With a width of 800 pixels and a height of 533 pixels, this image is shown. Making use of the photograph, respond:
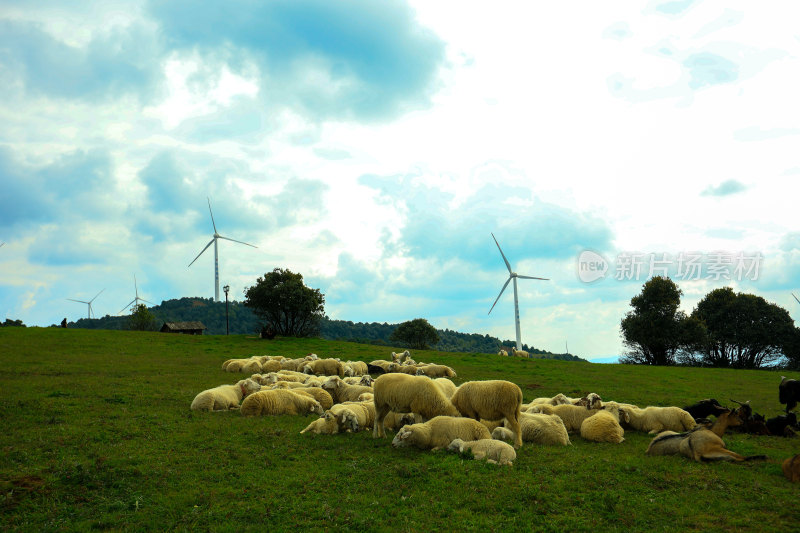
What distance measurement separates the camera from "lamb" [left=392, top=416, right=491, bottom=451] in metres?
10.8

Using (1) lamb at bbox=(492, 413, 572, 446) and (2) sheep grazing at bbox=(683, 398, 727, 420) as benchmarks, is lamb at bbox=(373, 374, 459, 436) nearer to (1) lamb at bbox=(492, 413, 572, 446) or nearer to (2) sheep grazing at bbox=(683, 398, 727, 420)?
(1) lamb at bbox=(492, 413, 572, 446)

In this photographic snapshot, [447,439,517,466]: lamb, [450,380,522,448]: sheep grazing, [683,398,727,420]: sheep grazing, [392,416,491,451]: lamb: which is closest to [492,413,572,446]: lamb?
[450,380,522,448]: sheep grazing

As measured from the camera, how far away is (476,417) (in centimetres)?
1226

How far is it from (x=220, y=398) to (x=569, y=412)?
10766 millimetres

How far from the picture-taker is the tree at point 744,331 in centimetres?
5794

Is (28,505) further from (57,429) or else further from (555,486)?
(555,486)

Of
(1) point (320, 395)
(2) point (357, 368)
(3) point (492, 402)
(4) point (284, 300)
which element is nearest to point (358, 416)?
(1) point (320, 395)

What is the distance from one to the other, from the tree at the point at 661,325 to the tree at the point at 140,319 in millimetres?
74467

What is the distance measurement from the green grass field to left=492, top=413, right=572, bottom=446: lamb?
418 mm

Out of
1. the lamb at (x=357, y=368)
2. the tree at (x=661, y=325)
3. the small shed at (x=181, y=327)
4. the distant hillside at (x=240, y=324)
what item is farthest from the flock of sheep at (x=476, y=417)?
the distant hillside at (x=240, y=324)

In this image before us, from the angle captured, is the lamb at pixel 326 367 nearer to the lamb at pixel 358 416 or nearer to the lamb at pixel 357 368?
the lamb at pixel 357 368

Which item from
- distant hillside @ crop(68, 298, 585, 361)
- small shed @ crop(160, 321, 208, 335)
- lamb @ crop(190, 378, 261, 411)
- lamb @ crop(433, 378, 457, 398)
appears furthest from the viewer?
distant hillside @ crop(68, 298, 585, 361)

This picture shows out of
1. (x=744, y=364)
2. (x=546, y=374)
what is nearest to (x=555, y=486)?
(x=546, y=374)

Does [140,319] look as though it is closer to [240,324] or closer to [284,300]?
[240,324]
